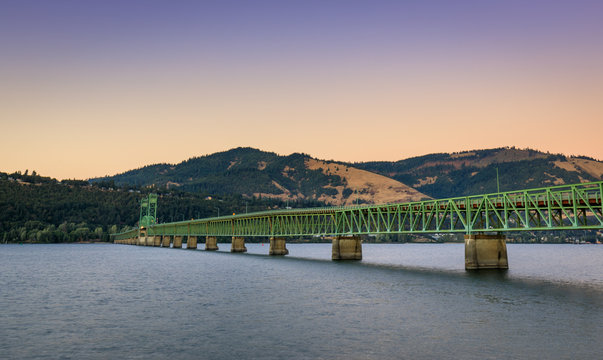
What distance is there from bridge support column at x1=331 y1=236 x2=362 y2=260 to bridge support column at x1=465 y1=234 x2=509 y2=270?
151ft

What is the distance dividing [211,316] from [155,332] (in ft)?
25.6

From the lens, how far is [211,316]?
43812mm

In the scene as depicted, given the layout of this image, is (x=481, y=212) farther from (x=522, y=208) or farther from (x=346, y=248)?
(x=346, y=248)

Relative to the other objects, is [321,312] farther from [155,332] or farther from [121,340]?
[121,340]

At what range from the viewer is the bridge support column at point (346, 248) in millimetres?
128750

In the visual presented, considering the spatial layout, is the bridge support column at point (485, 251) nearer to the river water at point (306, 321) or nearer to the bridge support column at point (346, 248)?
the river water at point (306, 321)

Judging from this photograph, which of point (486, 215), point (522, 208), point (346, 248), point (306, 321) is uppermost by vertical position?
point (522, 208)

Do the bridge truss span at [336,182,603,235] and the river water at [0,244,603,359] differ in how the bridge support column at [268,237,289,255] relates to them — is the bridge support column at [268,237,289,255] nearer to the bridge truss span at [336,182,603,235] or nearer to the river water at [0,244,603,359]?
the bridge truss span at [336,182,603,235]

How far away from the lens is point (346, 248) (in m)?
129

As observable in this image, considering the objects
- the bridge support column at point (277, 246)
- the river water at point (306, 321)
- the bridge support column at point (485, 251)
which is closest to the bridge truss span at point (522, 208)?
the bridge support column at point (485, 251)

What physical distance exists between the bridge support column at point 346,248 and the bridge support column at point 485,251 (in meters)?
46.1

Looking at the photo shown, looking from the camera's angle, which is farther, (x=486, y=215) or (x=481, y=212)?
(x=481, y=212)

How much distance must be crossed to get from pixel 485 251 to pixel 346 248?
162 ft

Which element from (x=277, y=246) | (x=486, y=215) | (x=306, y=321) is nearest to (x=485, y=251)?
(x=486, y=215)
